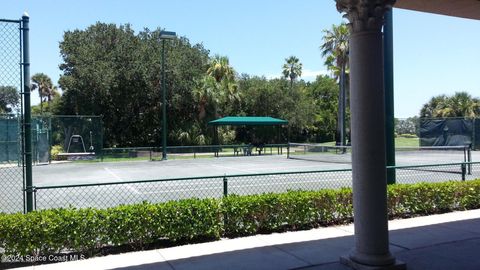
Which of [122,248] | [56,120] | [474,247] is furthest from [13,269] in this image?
[56,120]

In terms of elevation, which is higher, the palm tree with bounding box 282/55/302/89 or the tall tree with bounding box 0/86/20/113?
the palm tree with bounding box 282/55/302/89

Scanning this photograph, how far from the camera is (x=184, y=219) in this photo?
7.01m

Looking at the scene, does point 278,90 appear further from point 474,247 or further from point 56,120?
point 474,247

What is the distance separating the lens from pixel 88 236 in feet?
21.0

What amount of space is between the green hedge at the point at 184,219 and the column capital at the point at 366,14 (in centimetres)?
352

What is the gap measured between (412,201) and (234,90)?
37567 mm

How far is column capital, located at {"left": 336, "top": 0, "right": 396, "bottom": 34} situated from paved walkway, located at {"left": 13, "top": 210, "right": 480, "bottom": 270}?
297 cm

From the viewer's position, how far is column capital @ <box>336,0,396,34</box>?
5.22 meters

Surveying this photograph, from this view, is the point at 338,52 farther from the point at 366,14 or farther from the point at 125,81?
the point at 366,14

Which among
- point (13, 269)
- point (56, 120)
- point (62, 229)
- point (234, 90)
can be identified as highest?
point (234, 90)

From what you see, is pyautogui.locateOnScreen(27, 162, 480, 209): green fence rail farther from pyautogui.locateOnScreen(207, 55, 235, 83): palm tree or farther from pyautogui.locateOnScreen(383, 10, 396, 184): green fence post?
pyautogui.locateOnScreen(207, 55, 235, 83): palm tree

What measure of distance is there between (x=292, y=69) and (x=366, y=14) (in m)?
59.8

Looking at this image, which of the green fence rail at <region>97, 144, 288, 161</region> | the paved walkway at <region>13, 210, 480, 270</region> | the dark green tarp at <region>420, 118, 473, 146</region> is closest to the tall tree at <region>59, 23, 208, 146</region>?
the green fence rail at <region>97, 144, 288, 161</region>

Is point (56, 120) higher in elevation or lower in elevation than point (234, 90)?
lower
